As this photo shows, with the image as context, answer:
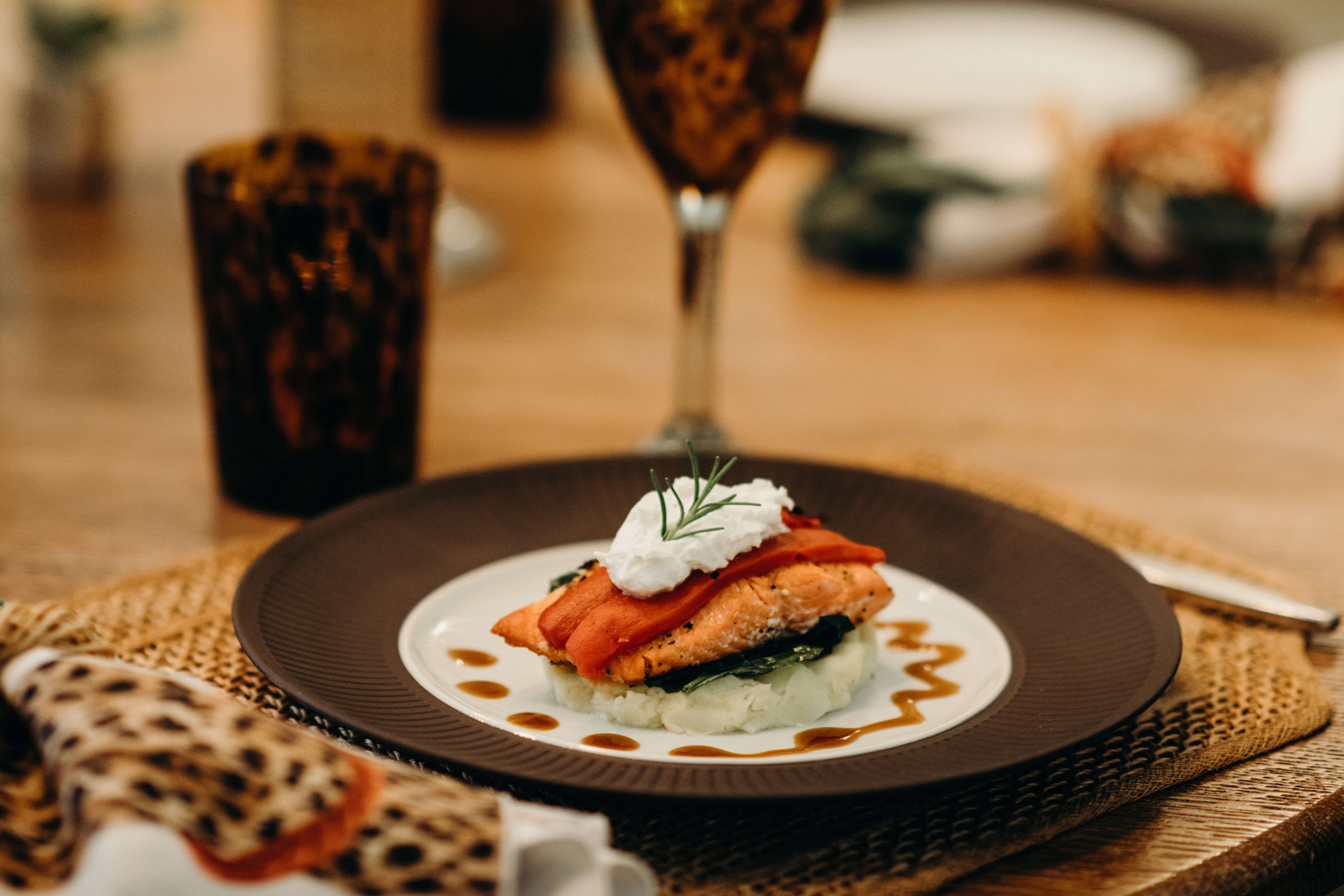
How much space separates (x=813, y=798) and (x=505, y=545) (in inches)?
15.5

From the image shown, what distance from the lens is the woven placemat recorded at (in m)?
0.59

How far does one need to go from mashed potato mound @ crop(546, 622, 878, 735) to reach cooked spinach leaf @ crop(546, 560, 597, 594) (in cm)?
8

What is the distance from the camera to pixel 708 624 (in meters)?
0.68

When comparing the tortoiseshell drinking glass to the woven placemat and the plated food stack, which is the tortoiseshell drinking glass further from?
the plated food stack

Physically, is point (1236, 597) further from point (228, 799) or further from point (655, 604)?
point (228, 799)

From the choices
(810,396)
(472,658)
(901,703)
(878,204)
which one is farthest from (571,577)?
(878,204)

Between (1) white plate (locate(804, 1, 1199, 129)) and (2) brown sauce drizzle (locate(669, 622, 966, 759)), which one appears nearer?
(2) brown sauce drizzle (locate(669, 622, 966, 759))

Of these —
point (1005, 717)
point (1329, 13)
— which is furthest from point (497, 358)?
point (1329, 13)

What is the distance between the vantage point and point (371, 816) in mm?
512

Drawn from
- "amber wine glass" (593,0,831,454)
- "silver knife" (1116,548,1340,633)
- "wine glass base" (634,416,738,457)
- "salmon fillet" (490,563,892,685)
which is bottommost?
"silver knife" (1116,548,1340,633)

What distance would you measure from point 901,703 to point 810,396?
0.87 m

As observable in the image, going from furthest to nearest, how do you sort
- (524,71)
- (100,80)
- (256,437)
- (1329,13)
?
(1329,13) → (524,71) → (100,80) → (256,437)

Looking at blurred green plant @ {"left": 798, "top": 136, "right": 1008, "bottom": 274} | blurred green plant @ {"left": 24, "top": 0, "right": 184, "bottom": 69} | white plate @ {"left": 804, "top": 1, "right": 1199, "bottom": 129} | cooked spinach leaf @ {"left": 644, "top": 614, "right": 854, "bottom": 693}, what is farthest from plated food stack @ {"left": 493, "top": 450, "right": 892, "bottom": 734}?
blurred green plant @ {"left": 24, "top": 0, "right": 184, "bottom": 69}

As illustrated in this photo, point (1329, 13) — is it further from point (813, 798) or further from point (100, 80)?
point (813, 798)
